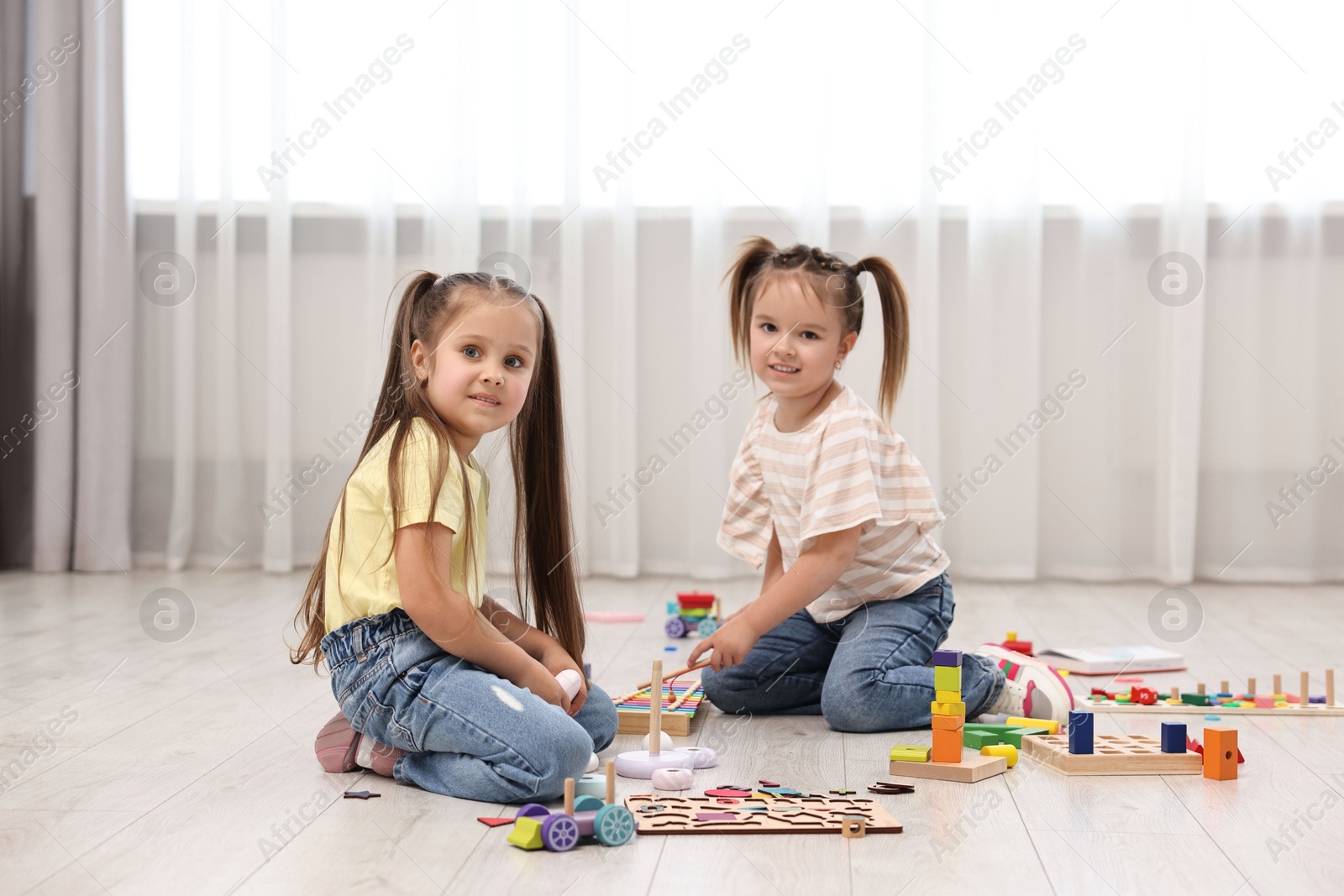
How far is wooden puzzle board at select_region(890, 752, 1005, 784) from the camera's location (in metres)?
1.15

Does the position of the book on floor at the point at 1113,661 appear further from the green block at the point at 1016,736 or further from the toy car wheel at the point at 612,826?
the toy car wheel at the point at 612,826

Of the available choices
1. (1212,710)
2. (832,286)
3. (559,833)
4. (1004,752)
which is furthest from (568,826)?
(1212,710)

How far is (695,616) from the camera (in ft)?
6.76

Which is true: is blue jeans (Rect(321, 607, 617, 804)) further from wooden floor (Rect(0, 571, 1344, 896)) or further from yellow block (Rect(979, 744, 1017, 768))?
yellow block (Rect(979, 744, 1017, 768))

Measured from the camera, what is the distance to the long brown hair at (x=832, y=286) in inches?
57.2

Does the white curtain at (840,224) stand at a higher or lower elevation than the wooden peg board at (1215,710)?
higher

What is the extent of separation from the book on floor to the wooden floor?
0.04 m

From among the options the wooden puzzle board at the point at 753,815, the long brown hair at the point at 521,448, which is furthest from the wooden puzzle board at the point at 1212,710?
the long brown hair at the point at 521,448

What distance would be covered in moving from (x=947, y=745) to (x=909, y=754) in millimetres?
38

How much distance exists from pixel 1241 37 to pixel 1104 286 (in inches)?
23.1

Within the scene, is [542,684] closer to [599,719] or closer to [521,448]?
[599,719]

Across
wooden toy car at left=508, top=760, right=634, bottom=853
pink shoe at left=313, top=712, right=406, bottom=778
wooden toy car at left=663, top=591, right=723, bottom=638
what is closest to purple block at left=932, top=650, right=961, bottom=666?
wooden toy car at left=508, top=760, right=634, bottom=853

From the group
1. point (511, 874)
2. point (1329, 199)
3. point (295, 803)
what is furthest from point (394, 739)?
point (1329, 199)

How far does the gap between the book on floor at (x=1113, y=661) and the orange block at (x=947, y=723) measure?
648 mm
